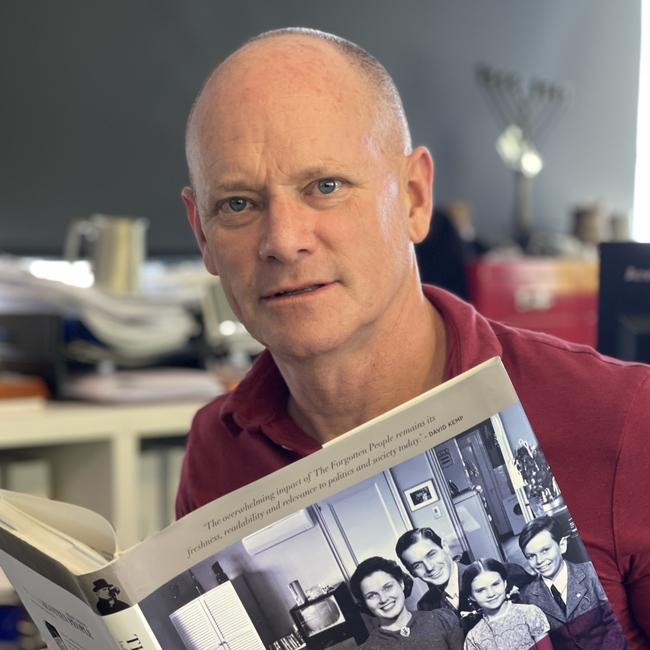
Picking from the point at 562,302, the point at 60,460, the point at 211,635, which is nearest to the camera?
the point at 211,635

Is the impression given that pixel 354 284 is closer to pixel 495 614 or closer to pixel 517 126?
pixel 495 614

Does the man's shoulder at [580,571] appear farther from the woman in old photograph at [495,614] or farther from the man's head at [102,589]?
the man's head at [102,589]

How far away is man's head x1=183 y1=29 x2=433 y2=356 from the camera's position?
990mm

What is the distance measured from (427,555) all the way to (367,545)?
0.04m

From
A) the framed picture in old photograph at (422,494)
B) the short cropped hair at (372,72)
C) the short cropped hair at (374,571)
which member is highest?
the short cropped hair at (372,72)

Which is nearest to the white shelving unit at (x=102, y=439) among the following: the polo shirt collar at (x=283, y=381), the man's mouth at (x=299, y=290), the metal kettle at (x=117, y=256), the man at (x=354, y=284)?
the metal kettle at (x=117, y=256)

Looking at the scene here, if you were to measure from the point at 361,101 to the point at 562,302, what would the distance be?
1826mm

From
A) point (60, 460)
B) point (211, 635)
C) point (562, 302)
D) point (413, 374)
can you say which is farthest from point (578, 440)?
point (562, 302)

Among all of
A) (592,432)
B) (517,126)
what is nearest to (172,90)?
(517,126)

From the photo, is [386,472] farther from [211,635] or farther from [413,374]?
[413,374]

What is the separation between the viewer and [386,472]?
2.48ft

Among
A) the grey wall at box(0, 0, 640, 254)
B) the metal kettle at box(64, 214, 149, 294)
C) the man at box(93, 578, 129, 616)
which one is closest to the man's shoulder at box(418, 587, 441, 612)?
the man at box(93, 578, 129, 616)

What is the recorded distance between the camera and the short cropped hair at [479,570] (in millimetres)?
753

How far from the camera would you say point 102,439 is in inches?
82.7
